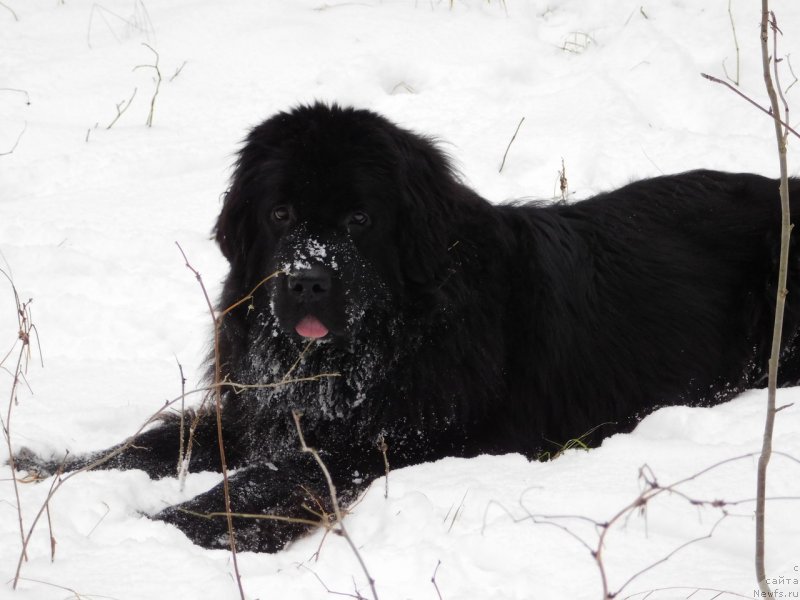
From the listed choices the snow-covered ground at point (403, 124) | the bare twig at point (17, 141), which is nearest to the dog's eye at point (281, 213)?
the snow-covered ground at point (403, 124)

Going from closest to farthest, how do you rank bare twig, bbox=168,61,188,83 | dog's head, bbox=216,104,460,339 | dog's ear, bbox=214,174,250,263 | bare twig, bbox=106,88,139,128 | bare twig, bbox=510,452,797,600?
1. bare twig, bbox=510,452,797,600
2. dog's head, bbox=216,104,460,339
3. dog's ear, bbox=214,174,250,263
4. bare twig, bbox=106,88,139,128
5. bare twig, bbox=168,61,188,83

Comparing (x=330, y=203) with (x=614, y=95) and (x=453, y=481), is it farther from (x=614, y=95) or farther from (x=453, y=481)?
(x=614, y=95)

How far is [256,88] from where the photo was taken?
7375mm

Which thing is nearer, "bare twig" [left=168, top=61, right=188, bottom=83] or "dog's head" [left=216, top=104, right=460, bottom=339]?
"dog's head" [left=216, top=104, right=460, bottom=339]

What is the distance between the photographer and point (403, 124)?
6453 mm

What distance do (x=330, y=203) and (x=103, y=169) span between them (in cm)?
355

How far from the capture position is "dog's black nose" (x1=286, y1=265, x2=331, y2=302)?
11.0 feet

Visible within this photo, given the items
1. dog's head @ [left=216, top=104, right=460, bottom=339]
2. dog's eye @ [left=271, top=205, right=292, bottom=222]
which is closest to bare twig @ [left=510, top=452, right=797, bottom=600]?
dog's head @ [left=216, top=104, right=460, bottom=339]

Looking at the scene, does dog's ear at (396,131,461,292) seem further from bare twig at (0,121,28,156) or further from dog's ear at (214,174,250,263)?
bare twig at (0,121,28,156)

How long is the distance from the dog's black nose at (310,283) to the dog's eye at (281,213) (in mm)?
319

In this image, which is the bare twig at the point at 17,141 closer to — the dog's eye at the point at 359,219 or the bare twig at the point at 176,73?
the bare twig at the point at 176,73

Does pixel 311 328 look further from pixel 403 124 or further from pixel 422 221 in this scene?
pixel 403 124

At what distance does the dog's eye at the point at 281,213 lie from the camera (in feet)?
11.9

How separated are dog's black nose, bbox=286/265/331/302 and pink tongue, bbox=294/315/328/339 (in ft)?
0.32
